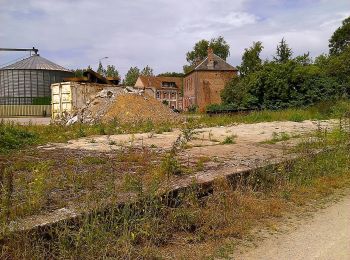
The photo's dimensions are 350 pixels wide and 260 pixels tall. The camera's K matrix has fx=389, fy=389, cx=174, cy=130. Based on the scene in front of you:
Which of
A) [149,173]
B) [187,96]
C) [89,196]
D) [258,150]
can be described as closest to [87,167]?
[149,173]

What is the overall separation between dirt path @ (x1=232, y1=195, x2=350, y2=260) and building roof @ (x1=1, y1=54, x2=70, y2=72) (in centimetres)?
5819

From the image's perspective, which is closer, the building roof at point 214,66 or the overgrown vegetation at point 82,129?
the overgrown vegetation at point 82,129

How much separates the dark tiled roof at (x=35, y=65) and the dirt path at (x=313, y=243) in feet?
191

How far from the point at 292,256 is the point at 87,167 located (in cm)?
404

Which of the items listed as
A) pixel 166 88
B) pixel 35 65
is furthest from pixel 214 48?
pixel 35 65

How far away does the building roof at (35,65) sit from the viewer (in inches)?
2299

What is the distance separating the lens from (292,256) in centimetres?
421

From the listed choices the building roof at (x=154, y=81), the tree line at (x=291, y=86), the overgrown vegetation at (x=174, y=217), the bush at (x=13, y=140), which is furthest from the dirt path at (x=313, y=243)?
the building roof at (x=154, y=81)

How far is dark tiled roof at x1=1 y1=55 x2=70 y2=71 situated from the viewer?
58406mm

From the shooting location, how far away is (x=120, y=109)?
79.9ft

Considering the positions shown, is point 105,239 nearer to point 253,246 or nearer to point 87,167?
point 253,246

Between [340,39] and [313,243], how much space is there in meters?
65.5

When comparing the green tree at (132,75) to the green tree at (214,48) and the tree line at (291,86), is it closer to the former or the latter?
the green tree at (214,48)

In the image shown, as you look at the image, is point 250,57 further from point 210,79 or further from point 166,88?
point 166,88
